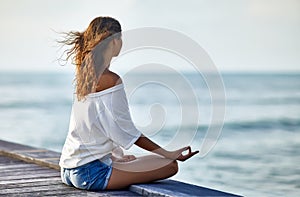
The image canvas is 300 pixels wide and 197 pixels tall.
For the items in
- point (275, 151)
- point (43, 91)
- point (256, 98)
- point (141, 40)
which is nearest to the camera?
point (141, 40)

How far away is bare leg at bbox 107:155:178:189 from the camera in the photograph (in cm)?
375

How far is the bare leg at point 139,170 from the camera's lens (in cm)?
375

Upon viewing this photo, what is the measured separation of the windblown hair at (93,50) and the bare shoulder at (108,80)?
2 cm

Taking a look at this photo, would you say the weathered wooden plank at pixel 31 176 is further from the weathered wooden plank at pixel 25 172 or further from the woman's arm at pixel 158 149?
the woman's arm at pixel 158 149

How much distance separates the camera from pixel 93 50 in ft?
12.0

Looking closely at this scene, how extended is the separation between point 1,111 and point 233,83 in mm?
17159

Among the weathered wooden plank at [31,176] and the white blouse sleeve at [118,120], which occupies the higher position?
the white blouse sleeve at [118,120]

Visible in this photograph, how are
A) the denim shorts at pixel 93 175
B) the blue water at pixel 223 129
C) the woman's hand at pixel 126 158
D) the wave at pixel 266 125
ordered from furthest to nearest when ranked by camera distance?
the wave at pixel 266 125 → the blue water at pixel 223 129 → the woman's hand at pixel 126 158 → the denim shorts at pixel 93 175

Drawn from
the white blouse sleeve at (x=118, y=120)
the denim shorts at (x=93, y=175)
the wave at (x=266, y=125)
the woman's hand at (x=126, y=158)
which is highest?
the wave at (x=266, y=125)

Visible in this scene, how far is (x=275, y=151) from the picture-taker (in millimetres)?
12945

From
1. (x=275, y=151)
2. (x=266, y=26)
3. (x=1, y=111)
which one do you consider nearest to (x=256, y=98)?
(x=266, y=26)

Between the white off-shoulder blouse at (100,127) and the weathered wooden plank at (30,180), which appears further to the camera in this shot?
the weathered wooden plank at (30,180)

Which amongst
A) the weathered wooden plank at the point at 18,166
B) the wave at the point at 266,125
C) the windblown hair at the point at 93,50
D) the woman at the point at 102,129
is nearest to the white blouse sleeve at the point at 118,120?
the woman at the point at 102,129

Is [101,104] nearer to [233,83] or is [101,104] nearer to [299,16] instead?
[299,16]
